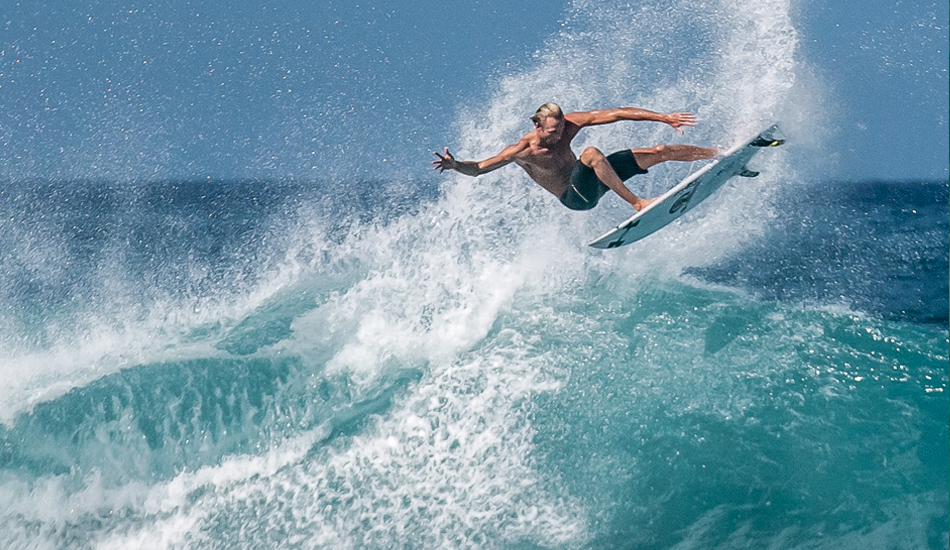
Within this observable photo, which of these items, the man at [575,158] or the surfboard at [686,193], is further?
the surfboard at [686,193]

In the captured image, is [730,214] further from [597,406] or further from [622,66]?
[597,406]

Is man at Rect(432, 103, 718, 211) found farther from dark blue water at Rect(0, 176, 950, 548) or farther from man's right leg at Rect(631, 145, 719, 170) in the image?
dark blue water at Rect(0, 176, 950, 548)

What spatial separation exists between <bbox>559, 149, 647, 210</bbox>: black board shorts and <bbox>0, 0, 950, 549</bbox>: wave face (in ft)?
3.85

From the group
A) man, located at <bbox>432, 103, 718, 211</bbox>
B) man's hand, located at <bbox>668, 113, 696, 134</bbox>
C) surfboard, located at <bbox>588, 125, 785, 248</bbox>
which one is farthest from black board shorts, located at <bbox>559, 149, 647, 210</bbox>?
man's hand, located at <bbox>668, 113, 696, 134</bbox>

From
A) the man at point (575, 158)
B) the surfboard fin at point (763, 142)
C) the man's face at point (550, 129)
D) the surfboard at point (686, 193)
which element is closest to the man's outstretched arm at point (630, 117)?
the man at point (575, 158)

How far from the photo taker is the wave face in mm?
5191

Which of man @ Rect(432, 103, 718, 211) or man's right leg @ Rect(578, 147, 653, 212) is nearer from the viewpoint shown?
man @ Rect(432, 103, 718, 211)

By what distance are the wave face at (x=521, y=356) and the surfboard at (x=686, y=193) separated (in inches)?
33.3

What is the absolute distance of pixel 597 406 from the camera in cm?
563

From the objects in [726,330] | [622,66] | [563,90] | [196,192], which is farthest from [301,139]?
[726,330]

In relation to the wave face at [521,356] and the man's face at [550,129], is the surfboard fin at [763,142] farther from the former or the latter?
the man's face at [550,129]

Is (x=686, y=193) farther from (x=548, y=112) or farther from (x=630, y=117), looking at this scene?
(x=548, y=112)

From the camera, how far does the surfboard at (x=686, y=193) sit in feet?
17.3

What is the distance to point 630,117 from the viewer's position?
16.5 ft
